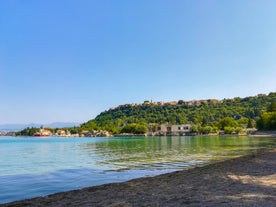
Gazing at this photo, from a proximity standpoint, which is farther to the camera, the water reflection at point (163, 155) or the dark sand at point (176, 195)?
the water reflection at point (163, 155)

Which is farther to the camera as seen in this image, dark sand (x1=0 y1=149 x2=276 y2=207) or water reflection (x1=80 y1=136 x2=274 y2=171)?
water reflection (x1=80 y1=136 x2=274 y2=171)

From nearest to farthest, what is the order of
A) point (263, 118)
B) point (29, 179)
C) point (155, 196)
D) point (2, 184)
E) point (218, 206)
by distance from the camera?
point (218, 206), point (155, 196), point (2, 184), point (29, 179), point (263, 118)

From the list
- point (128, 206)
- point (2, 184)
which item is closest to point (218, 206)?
point (128, 206)

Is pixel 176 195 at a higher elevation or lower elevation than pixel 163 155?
higher

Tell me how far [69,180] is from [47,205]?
919 centimetres

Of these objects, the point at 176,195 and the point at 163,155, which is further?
the point at 163,155

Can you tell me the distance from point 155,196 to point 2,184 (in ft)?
39.0

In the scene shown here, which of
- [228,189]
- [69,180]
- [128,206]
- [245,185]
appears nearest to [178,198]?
[128,206]

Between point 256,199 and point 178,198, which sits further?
point 178,198

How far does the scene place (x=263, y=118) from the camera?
15475 centimetres

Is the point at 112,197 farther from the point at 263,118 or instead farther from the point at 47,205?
the point at 263,118

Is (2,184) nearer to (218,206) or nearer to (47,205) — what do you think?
(47,205)

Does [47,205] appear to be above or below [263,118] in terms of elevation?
below

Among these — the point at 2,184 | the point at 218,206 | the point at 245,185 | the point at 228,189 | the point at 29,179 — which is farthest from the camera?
the point at 29,179
